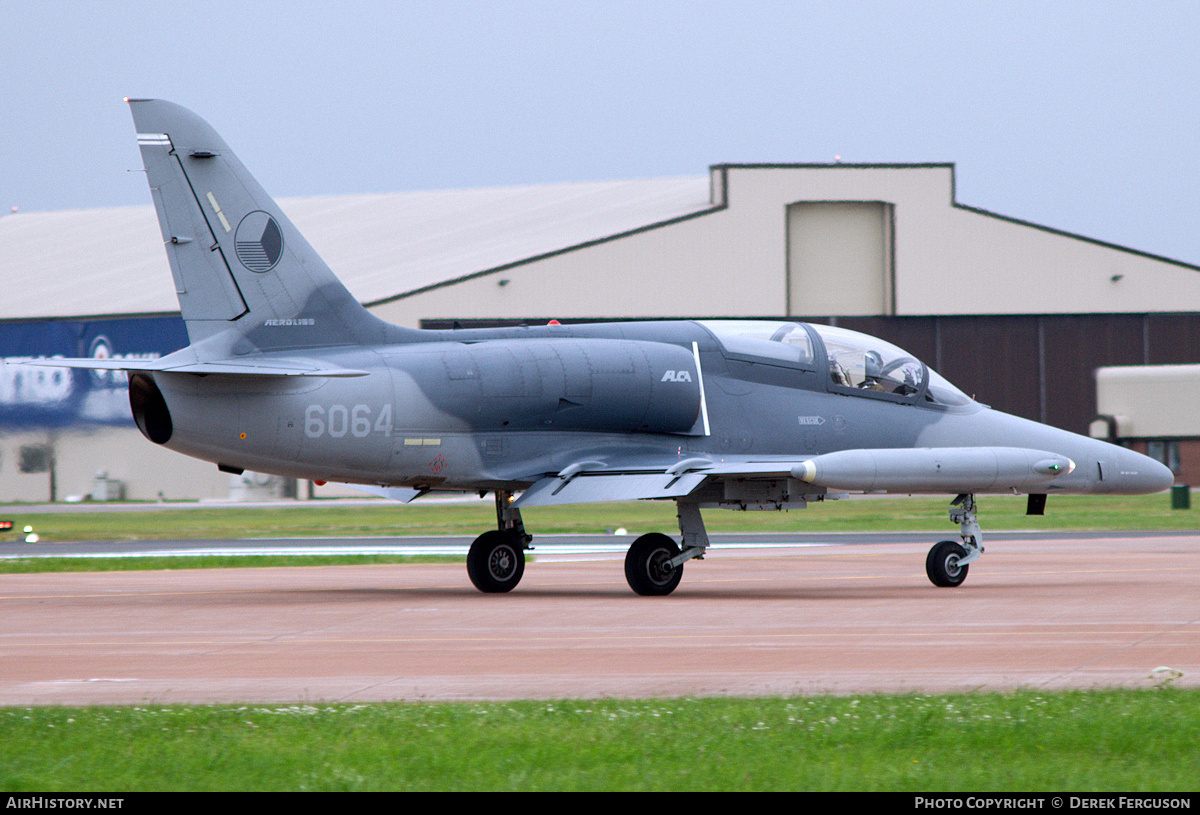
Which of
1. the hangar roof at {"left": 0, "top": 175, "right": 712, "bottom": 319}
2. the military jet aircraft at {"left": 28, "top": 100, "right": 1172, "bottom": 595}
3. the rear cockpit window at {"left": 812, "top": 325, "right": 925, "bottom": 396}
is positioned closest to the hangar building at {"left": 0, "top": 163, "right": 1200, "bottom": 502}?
the hangar roof at {"left": 0, "top": 175, "right": 712, "bottom": 319}

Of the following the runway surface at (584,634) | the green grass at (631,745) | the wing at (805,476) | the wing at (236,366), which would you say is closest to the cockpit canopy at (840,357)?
the wing at (805,476)

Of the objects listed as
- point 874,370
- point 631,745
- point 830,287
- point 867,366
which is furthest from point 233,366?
point 830,287

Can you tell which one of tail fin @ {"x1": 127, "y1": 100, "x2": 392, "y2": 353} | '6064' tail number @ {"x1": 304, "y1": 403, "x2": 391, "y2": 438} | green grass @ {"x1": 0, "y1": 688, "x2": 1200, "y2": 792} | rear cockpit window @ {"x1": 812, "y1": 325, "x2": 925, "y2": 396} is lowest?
green grass @ {"x1": 0, "y1": 688, "x2": 1200, "y2": 792}

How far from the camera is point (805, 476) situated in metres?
18.2

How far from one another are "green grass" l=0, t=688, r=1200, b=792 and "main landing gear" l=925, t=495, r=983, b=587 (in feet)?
30.5

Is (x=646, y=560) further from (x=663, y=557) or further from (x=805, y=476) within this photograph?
(x=805, y=476)

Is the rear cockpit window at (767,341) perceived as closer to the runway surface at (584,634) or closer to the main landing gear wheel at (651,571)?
the main landing gear wheel at (651,571)

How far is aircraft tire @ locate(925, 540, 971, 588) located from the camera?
19.8 metres

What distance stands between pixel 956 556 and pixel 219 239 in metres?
9.95

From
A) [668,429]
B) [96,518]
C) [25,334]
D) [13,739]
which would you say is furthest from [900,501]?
[13,739]

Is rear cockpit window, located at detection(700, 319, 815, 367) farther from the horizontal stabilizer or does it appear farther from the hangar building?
the hangar building

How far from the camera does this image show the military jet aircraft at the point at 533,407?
1795 cm

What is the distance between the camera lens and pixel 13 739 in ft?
29.4

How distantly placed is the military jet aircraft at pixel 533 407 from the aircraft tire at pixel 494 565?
0.08ft
